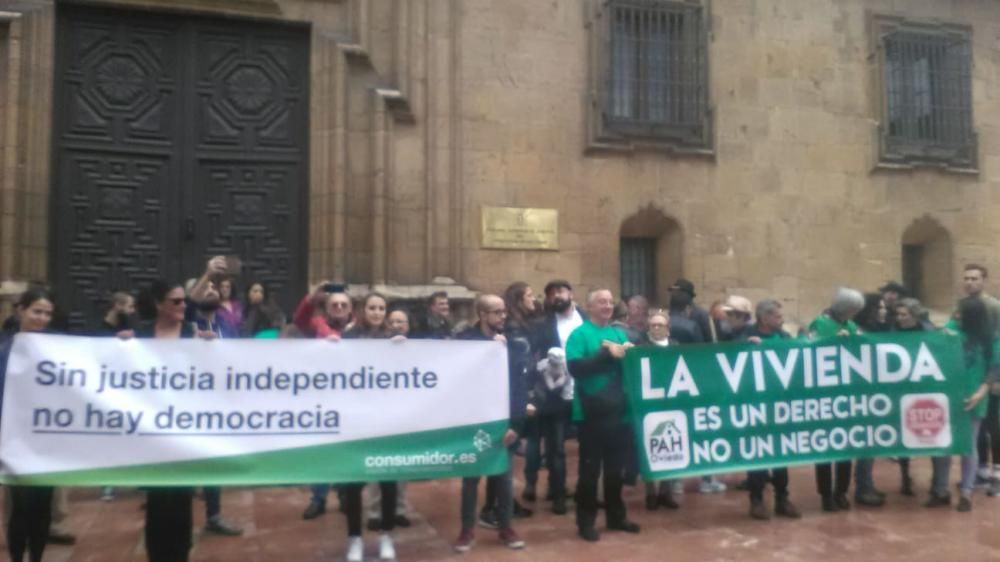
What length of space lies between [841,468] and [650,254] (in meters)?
5.90

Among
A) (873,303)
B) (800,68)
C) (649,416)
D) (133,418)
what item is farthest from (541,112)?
(133,418)

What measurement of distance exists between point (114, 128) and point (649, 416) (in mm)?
7547

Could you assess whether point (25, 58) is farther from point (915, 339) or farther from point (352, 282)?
point (915, 339)

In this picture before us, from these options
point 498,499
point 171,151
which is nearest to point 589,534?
point 498,499

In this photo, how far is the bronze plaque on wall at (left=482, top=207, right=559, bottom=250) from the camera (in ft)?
36.9

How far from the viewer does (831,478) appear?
7164 millimetres

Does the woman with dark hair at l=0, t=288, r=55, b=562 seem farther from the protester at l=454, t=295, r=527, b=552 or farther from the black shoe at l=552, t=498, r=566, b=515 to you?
the black shoe at l=552, t=498, r=566, b=515

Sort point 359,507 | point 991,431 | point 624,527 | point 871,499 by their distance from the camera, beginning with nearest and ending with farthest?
point 359,507 → point 624,527 → point 871,499 → point 991,431

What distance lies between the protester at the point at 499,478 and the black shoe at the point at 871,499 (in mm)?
3201

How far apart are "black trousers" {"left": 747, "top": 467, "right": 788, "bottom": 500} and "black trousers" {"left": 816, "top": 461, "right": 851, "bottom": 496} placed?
0.39 m

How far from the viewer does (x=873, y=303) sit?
7.93 metres

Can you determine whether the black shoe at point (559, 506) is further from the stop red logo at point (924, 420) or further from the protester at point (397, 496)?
the stop red logo at point (924, 420)

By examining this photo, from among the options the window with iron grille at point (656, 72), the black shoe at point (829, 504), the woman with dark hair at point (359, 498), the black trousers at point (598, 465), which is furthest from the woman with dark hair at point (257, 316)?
the window with iron grille at point (656, 72)

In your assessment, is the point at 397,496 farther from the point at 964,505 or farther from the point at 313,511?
the point at 964,505
